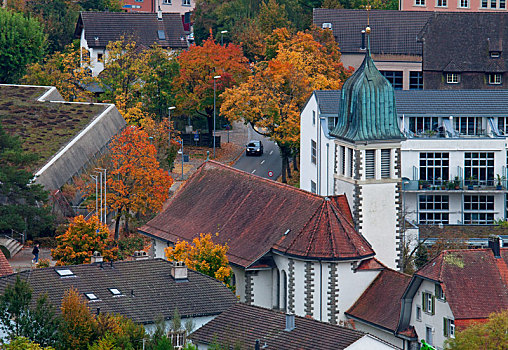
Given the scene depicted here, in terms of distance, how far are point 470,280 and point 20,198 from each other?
37.4 metres

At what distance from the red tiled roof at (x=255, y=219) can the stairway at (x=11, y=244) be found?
11.3 meters

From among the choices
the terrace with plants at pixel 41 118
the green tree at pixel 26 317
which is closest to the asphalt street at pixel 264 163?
the terrace with plants at pixel 41 118

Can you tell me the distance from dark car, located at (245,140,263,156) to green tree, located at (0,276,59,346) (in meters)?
64.4

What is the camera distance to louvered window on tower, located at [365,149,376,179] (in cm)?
8119

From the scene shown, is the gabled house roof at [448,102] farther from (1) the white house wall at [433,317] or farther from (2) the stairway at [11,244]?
(1) the white house wall at [433,317]

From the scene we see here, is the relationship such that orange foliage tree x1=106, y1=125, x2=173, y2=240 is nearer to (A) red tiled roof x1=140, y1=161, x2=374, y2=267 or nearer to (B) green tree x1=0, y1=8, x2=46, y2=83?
(A) red tiled roof x1=140, y1=161, x2=374, y2=267

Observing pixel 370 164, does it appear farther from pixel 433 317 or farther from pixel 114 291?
pixel 114 291

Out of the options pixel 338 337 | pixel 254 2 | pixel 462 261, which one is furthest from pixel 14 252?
pixel 254 2

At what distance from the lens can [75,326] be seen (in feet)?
206

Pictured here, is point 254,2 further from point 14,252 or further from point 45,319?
point 45,319

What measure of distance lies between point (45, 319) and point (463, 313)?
2019 centimetres

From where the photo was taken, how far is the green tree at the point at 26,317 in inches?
2485

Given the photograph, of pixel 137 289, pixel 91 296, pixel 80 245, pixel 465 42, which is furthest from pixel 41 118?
pixel 91 296

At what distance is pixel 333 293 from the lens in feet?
255
